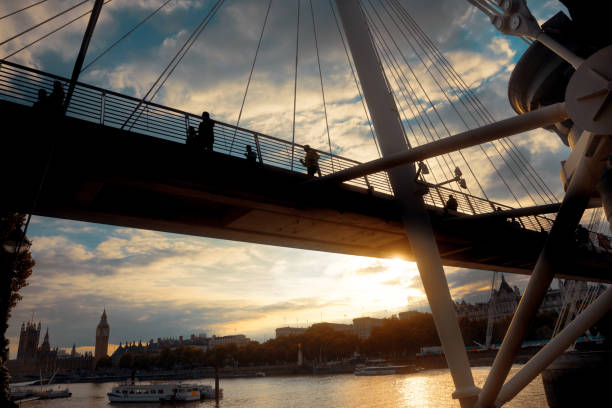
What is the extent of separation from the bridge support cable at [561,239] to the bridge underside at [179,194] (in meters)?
7.86

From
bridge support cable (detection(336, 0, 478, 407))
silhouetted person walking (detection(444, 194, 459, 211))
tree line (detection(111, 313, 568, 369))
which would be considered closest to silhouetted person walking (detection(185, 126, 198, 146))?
bridge support cable (detection(336, 0, 478, 407))

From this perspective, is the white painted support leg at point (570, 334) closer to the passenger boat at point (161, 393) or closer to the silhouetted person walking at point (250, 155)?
the silhouetted person walking at point (250, 155)

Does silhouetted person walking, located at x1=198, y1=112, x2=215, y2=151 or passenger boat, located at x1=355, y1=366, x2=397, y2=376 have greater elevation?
silhouetted person walking, located at x1=198, y1=112, x2=215, y2=151

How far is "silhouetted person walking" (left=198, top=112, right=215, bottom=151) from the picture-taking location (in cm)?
1212

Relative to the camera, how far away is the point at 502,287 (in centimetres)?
13112

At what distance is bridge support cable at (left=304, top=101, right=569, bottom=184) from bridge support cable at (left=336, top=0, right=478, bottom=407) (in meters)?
5.04

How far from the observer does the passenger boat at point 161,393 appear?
55.8 m

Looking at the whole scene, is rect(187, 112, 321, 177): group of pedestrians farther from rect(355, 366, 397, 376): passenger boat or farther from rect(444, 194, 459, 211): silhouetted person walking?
rect(355, 366, 397, 376): passenger boat

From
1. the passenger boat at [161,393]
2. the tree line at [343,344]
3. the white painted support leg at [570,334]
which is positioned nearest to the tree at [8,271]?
the white painted support leg at [570,334]

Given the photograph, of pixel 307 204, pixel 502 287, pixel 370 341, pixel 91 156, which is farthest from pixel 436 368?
pixel 91 156

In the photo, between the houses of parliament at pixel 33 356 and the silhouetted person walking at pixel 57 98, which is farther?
the houses of parliament at pixel 33 356

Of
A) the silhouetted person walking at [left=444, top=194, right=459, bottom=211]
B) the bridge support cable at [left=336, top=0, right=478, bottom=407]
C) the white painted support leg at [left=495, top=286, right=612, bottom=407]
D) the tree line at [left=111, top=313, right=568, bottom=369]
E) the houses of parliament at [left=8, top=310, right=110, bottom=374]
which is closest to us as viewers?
the white painted support leg at [left=495, top=286, right=612, bottom=407]

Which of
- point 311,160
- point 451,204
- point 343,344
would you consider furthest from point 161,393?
point 343,344

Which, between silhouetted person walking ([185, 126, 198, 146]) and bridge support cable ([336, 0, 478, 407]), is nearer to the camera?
silhouetted person walking ([185, 126, 198, 146])
